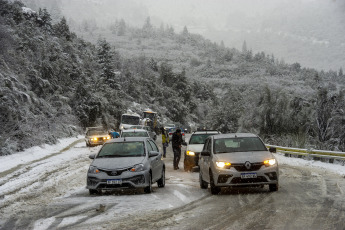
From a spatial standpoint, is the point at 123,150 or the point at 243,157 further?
the point at 123,150

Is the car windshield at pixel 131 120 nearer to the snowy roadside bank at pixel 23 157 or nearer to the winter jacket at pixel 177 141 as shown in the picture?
the snowy roadside bank at pixel 23 157

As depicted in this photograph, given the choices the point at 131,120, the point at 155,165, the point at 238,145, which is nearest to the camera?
the point at 238,145

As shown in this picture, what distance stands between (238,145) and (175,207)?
3643mm

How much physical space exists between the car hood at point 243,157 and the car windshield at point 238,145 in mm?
370

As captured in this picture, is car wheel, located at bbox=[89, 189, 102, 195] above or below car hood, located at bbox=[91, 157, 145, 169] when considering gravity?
below

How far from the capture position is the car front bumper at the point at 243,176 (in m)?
10.6

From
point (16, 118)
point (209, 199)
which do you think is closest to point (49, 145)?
point (16, 118)

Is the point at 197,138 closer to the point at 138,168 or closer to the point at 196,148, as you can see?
the point at 196,148

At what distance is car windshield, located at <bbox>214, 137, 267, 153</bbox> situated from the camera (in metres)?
11.8

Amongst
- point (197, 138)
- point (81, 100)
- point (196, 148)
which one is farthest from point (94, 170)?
point (81, 100)

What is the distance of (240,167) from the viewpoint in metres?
10.6

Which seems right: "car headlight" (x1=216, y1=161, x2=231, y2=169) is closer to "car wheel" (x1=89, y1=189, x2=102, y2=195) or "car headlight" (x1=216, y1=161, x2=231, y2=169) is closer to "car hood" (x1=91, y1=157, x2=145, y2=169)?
"car hood" (x1=91, y1=157, x2=145, y2=169)

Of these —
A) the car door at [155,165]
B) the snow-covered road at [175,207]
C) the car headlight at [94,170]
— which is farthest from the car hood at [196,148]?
the car headlight at [94,170]

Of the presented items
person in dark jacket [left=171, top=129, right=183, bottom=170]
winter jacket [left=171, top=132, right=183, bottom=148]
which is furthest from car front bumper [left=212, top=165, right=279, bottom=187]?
winter jacket [left=171, top=132, right=183, bottom=148]
